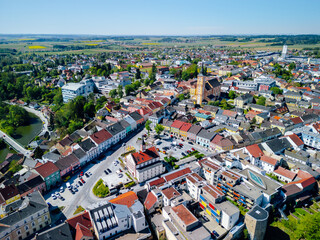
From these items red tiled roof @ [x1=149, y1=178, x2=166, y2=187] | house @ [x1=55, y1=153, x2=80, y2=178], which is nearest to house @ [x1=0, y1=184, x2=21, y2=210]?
house @ [x1=55, y1=153, x2=80, y2=178]

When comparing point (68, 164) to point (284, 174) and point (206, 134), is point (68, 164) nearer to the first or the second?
point (206, 134)

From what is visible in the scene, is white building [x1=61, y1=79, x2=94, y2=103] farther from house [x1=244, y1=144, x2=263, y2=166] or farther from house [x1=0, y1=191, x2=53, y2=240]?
house [x1=244, y1=144, x2=263, y2=166]

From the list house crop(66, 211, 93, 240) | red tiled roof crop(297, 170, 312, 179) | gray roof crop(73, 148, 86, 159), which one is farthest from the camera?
gray roof crop(73, 148, 86, 159)

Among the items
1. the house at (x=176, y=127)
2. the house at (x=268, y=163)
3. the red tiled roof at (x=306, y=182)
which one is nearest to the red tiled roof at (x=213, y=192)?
the red tiled roof at (x=306, y=182)

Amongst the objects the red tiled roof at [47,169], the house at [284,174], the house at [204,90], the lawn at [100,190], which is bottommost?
the lawn at [100,190]

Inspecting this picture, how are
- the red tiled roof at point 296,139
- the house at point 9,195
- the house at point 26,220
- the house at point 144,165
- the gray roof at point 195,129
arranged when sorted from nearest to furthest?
the house at point 26,220, the house at point 9,195, the house at point 144,165, the red tiled roof at point 296,139, the gray roof at point 195,129

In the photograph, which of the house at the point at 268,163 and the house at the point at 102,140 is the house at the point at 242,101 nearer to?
the house at the point at 268,163

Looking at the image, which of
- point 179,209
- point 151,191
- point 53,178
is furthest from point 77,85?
point 179,209

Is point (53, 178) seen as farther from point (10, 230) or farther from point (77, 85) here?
point (77, 85)
